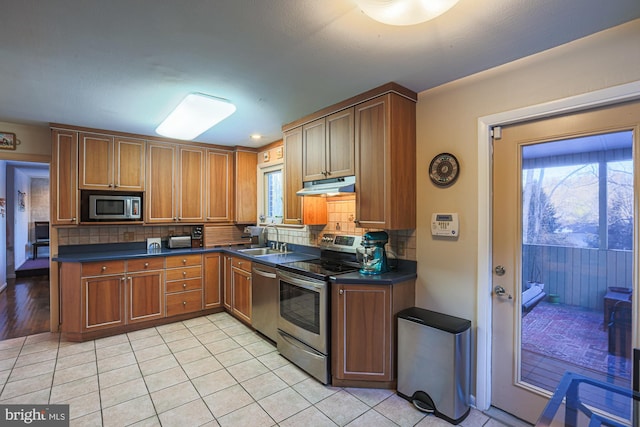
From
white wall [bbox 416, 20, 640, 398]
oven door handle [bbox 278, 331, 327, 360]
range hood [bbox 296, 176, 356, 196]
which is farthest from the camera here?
range hood [bbox 296, 176, 356, 196]

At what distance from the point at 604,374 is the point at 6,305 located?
22.3 feet

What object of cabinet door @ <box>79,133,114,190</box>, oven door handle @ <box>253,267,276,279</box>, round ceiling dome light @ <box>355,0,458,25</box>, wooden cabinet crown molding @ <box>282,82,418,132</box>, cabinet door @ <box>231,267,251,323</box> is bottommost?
cabinet door @ <box>231,267,251,323</box>

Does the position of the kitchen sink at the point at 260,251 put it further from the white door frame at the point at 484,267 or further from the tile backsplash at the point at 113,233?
the white door frame at the point at 484,267

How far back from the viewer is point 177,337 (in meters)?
3.38

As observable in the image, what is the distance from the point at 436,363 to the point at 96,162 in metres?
4.16

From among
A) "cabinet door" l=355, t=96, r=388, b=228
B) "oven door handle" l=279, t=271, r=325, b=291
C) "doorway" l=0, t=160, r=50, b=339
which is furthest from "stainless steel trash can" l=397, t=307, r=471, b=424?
"doorway" l=0, t=160, r=50, b=339

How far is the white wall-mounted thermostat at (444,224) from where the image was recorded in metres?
2.29

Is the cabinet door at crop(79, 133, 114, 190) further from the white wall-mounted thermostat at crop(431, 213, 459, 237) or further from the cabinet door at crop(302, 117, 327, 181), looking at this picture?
the white wall-mounted thermostat at crop(431, 213, 459, 237)

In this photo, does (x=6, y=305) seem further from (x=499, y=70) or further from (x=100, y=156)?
(x=499, y=70)

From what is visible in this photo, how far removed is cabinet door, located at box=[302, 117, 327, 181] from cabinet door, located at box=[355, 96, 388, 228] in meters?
0.46

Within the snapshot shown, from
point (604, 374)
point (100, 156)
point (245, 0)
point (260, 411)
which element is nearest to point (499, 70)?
→ point (245, 0)

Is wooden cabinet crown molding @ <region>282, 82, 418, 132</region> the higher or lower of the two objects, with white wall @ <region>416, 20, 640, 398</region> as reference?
higher

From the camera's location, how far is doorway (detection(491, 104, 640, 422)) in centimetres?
169

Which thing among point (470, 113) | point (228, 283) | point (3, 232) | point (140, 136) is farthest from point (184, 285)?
point (3, 232)
